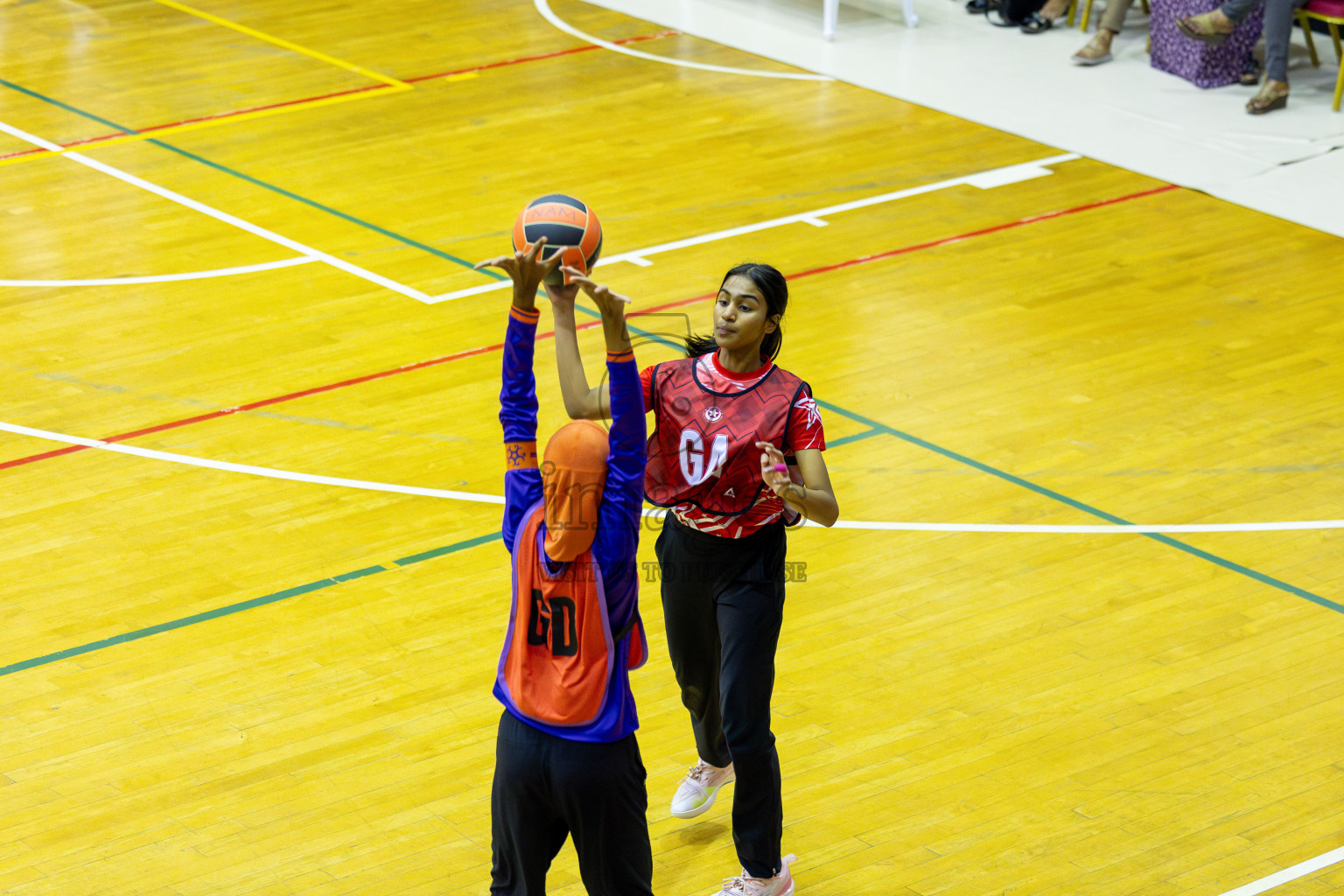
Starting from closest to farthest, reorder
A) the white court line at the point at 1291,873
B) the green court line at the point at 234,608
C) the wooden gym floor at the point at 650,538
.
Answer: the white court line at the point at 1291,873 < the wooden gym floor at the point at 650,538 < the green court line at the point at 234,608

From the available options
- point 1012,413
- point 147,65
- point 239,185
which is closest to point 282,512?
point 1012,413

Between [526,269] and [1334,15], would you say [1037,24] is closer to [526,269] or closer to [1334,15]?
[1334,15]

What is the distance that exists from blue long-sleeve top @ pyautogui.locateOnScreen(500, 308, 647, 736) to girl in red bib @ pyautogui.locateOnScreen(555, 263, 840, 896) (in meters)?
0.64

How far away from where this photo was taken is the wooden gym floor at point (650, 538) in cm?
532

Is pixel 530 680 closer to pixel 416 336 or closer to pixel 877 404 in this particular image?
pixel 877 404

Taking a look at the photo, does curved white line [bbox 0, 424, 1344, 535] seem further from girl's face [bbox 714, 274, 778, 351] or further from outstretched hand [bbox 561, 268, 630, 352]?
outstretched hand [bbox 561, 268, 630, 352]

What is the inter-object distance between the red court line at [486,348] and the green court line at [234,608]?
167cm

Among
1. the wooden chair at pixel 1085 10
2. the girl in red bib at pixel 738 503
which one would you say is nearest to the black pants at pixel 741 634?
the girl in red bib at pixel 738 503

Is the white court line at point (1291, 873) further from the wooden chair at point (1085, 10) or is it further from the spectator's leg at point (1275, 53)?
the wooden chair at point (1085, 10)

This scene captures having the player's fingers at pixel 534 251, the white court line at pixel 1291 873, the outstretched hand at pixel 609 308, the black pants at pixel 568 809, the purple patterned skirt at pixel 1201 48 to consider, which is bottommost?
the white court line at pixel 1291 873

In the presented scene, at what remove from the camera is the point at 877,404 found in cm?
820

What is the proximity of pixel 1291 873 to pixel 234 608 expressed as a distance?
3.85 meters

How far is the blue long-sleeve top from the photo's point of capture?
3693mm

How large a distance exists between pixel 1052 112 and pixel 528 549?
947 cm
